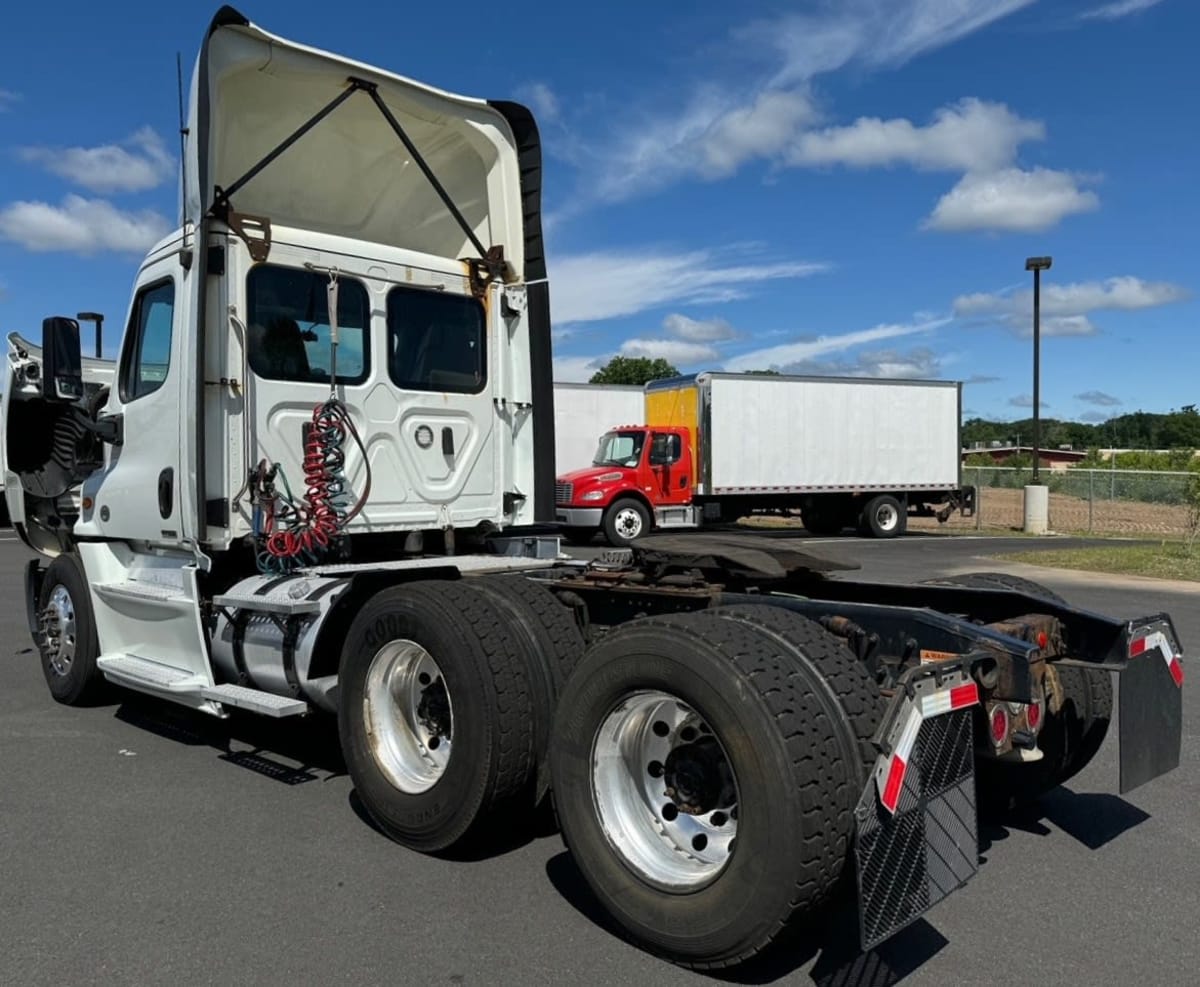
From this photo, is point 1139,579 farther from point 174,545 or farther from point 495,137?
point 174,545

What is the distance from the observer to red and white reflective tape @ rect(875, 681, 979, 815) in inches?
113

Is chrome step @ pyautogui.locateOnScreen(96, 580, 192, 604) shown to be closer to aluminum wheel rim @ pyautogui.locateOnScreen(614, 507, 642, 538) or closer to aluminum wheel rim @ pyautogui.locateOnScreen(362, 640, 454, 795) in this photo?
aluminum wheel rim @ pyautogui.locateOnScreen(362, 640, 454, 795)

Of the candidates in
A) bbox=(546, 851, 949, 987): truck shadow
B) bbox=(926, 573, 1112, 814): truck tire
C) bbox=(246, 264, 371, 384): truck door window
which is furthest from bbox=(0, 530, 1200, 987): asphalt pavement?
bbox=(246, 264, 371, 384): truck door window

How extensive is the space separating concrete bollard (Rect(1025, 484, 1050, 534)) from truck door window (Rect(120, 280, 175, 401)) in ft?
76.0

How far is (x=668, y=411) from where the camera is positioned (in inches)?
952

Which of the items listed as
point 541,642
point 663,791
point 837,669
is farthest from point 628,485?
point 837,669

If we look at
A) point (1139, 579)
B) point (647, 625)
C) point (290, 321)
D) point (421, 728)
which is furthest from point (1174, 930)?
point (1139, 579)

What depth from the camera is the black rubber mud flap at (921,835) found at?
282 centimetres

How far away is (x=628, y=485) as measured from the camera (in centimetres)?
2158

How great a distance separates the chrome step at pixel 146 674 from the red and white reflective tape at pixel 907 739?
12.5 ft

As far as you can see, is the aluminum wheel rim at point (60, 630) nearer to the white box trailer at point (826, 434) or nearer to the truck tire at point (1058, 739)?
the truck tire at point (1058, 739)

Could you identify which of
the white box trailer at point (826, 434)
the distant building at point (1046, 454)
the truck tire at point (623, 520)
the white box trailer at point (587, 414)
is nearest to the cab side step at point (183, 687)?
the truck tire at point (623, 520)

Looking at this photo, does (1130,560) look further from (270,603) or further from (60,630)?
(60,630)

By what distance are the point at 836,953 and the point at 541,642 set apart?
154 centimetres
